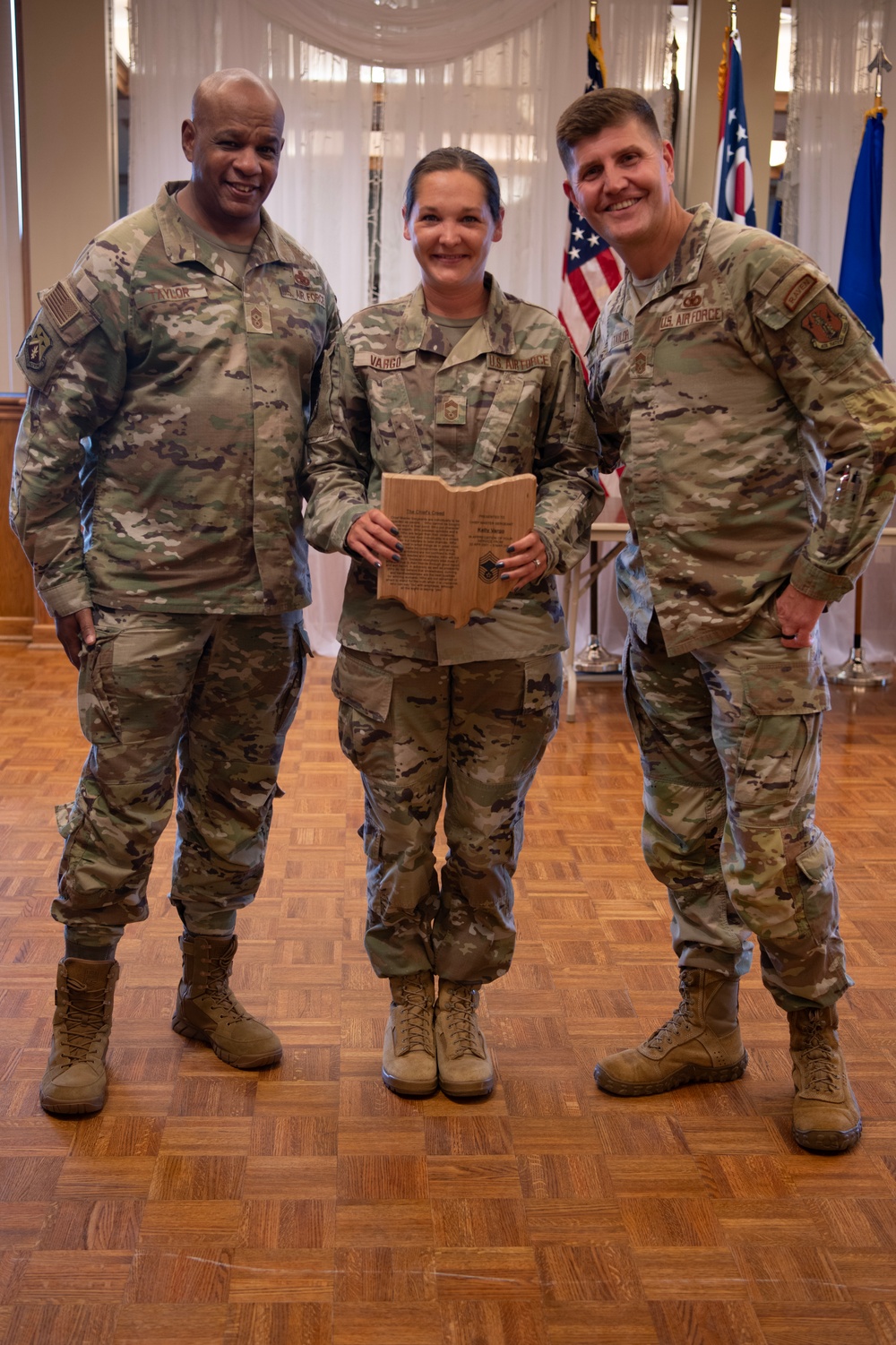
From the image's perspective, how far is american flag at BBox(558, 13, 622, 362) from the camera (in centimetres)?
507

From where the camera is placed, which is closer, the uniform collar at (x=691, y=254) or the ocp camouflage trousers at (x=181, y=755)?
the uniform collar at (x=691, y=254)

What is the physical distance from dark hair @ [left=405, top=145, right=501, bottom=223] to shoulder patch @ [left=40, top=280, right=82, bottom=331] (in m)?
0.54

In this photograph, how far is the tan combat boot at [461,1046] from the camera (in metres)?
2.08

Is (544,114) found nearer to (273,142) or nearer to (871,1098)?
(273,142)

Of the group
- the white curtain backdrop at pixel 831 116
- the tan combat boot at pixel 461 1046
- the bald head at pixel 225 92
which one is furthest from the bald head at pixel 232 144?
the white curtain backdrop at pixel 831 116

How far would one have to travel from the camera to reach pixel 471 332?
1.96m

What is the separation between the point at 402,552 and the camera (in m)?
1.85

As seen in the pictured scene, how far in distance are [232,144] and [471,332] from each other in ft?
1.54

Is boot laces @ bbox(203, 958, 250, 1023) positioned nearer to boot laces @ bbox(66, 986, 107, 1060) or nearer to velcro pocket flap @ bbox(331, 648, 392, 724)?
boot laces @ bbox(66, 986, 107, 1060)

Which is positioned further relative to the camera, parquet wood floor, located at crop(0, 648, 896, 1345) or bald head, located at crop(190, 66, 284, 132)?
bald head, located at crop(190, 66, 284, 132)

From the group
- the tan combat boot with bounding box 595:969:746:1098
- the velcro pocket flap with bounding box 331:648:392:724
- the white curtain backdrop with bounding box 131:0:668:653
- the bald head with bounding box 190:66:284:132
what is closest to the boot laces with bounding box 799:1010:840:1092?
the tan combat boot with bounding box 595:969:746:1098

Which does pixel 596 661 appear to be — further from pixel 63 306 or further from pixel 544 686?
pixel 63 306

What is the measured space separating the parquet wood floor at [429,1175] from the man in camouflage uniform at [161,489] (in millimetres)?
218

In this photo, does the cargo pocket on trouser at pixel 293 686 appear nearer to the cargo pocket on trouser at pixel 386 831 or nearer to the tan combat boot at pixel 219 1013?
the cargo pocket on trouser at pixel 386 831
